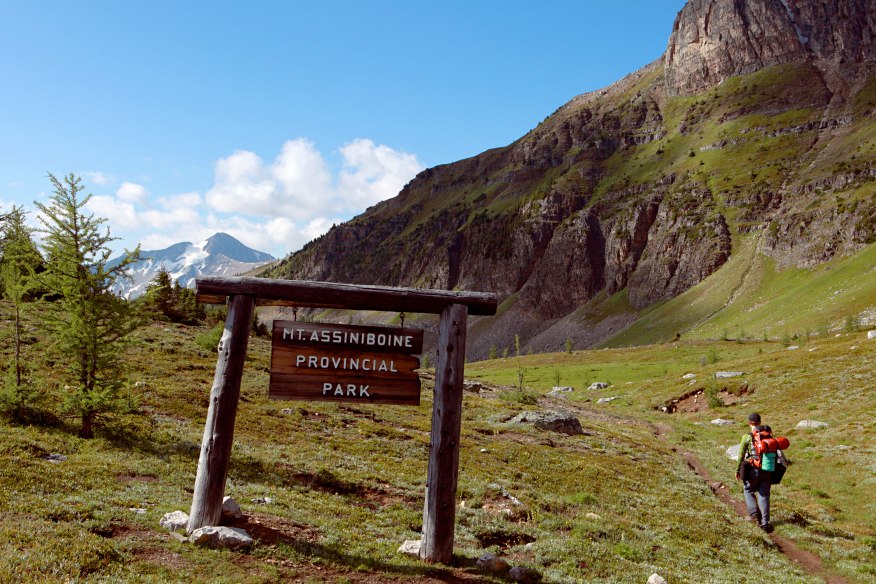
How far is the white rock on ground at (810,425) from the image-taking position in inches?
1421

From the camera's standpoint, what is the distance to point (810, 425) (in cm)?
3669

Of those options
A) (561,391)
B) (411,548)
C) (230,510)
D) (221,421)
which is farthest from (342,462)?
(561,391)

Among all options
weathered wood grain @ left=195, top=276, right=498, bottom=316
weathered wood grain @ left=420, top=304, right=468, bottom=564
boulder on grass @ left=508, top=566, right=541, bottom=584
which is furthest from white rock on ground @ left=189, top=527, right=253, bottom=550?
boulder on grass @ left=508, top=566, right=541, bottom=584

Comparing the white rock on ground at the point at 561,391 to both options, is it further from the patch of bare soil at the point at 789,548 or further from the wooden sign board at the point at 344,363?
the wooden sign board at the point at 344,363

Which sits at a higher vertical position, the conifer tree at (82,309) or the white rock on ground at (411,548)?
the conifer tree at (82,309)

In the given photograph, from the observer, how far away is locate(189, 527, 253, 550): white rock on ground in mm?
10086

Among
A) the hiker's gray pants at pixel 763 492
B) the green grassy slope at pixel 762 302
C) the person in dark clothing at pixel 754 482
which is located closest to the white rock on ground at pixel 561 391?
the green grassy slope at pixel 762 302

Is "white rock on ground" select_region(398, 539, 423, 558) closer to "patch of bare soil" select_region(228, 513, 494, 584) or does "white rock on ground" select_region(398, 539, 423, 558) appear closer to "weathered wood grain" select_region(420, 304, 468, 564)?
"weathered wood grain" select_region(420, 304, 468, 564)

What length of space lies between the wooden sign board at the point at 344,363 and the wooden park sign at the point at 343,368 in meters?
0.02

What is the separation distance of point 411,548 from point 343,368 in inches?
159

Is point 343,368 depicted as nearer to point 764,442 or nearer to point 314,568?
point 314,568

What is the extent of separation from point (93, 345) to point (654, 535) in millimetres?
19128

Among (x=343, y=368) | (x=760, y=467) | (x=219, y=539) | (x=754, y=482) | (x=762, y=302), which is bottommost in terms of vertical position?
(x=219, y=539)

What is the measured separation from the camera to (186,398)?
27281 millimetres
